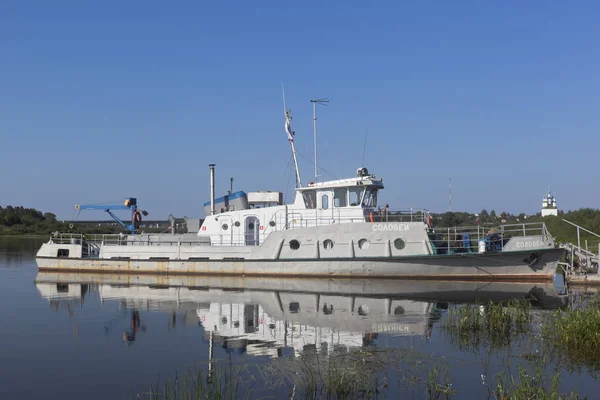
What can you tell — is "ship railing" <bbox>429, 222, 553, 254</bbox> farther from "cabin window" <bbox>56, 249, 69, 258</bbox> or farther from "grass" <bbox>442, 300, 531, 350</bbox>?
"cabin window" <bbox>56, 249, 69, 258</bbox>

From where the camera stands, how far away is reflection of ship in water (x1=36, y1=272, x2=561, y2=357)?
43.7 ft

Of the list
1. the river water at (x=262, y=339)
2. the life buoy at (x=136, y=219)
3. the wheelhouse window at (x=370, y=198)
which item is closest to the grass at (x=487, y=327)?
the river water at (x=262, y=339)

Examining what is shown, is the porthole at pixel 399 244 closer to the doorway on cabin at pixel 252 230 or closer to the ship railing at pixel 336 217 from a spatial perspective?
the ship railing at pixel 336 217

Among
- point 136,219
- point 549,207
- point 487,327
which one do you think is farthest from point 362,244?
point 549,207

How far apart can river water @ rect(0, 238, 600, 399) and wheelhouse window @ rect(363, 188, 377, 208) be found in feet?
12.6

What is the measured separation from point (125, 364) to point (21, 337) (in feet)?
14.2

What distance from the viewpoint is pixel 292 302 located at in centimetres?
1878

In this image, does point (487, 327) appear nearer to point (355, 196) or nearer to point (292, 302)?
point (292, 302)

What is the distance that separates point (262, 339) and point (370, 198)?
13.4 meters

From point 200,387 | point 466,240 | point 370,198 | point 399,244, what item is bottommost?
point 200,387

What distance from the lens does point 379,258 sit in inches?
917

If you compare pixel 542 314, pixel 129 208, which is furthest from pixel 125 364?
pixel 129 208

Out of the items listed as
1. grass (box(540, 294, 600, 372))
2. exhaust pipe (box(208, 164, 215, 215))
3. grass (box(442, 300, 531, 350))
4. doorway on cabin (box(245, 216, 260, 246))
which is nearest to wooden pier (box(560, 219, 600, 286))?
grass (box(442, 300, 531, 350))

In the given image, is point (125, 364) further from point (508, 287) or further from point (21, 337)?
point (508, 287)
